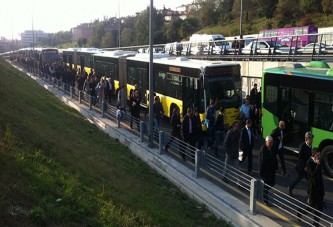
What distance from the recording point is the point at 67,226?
615cm

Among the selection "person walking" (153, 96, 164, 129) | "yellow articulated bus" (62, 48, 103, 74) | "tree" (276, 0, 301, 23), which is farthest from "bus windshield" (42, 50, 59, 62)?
"person walking" (153, 96, 164, 129)

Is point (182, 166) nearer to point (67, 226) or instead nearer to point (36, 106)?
point (67, 226)

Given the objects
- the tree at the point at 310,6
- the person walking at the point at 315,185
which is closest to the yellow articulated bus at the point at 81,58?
the person walking at the point at 315,185

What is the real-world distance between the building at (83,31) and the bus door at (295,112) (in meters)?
130

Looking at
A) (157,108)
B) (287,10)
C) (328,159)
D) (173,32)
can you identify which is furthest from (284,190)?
(173,32)

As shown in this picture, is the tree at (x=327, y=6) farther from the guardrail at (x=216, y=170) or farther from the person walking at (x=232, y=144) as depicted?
the person walking at (x=232, y=144)

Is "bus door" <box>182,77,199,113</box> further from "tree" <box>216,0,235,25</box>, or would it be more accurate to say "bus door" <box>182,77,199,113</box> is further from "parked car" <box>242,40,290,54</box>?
"tree" <box>216,0,235,25</box>

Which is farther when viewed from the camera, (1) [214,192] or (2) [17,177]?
(1) [214,192]

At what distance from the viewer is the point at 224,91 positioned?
49.4ft

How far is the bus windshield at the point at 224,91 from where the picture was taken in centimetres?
1469

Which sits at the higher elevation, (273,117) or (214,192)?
(273,117)

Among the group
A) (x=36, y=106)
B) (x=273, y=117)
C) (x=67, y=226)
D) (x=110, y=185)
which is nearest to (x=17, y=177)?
(x=67, y=226)

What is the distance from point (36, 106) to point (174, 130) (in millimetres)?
9805

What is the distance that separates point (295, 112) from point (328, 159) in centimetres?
180
